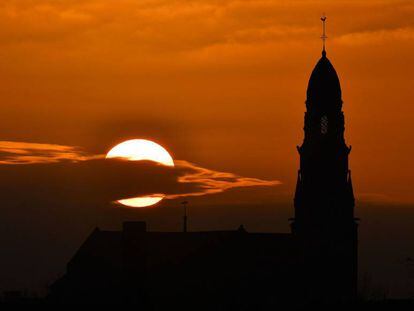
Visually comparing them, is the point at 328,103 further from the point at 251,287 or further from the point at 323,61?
the point at 251,287

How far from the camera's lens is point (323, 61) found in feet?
417

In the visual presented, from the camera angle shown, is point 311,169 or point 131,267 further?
point 311,169

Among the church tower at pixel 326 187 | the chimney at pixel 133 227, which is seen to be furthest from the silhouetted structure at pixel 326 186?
the chimney at pixel 133 227

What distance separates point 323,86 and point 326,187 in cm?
690

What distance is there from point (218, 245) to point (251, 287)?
8490 millimetres

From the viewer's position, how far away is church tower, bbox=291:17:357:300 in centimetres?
12425

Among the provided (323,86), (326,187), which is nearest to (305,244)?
(326,187)

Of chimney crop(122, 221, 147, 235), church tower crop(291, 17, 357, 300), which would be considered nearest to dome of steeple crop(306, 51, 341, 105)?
church tower crop(291, 17, 357, 300)

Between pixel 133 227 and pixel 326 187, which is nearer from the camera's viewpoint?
pixel 133 227

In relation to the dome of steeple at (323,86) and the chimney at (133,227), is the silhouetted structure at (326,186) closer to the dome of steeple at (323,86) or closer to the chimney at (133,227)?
the dome of steeple at (323,86)

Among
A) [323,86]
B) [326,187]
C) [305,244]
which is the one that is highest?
[323,86]

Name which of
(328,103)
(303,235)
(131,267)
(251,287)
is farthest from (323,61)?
(131,267)

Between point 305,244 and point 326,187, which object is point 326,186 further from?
point 305,244

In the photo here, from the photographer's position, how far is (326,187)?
125 metres
